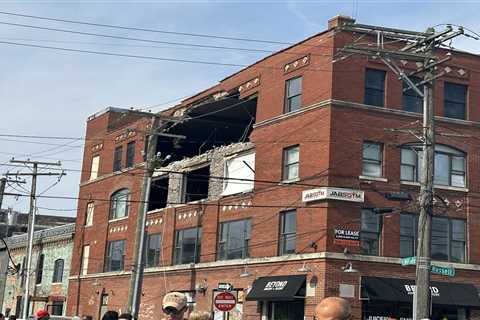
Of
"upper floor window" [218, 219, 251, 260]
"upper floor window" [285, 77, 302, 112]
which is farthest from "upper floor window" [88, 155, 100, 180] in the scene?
"upper floor window" [285, 77, 302, 112]

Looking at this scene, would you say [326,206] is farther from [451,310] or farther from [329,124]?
[451,310]

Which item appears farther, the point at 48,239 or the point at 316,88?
the point at 48,239

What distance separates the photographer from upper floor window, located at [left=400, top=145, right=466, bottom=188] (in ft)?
106

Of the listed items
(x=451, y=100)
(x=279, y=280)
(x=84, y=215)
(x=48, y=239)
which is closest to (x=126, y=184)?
(x=84, y=215)

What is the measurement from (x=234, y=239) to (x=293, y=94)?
7229 mm

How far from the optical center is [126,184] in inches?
1837

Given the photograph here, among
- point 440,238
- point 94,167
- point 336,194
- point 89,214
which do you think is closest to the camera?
point 336,194

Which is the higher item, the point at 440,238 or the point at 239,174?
the point at 239,174

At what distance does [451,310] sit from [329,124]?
352 inches

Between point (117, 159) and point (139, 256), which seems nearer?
point (139, 256)

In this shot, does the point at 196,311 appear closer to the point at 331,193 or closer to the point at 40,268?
the point at 331,193

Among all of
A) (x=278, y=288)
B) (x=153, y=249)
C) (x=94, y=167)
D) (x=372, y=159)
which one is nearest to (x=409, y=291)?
(x=278, y=288)

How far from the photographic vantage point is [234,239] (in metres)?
36.0

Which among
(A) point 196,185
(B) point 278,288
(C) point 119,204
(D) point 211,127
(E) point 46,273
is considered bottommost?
(B) point 278,288
